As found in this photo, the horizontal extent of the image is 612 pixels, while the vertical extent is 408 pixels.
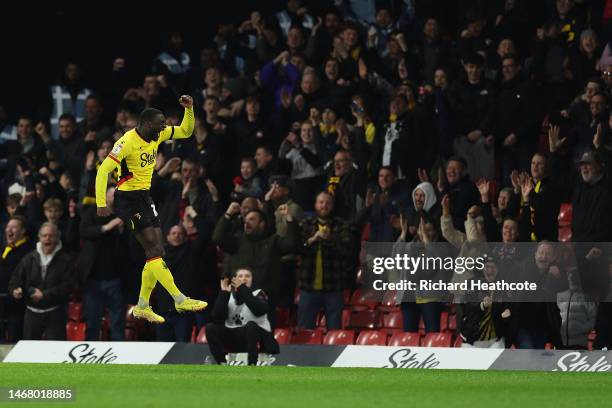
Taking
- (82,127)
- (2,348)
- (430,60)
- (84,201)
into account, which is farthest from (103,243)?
(430,60)

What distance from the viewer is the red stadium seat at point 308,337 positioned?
19047mm

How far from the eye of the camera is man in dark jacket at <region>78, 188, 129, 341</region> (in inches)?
807

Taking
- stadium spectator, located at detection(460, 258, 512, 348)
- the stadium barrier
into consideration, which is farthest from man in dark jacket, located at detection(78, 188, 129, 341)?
stadium spectator, located at detection(460, 258, 512, 348)

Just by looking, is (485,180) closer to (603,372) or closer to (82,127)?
(603,372)

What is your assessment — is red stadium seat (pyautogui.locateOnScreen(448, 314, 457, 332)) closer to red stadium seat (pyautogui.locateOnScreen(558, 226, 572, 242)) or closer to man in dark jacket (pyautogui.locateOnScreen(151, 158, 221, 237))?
red stadium seat (pyautogui.locateOnScreen(558, 226, 572, 242))

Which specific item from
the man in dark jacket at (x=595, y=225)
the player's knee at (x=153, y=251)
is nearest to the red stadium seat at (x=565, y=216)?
the man in dark jacket at (x=595, y=225)

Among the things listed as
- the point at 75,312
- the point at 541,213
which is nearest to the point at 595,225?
the point at 541,213

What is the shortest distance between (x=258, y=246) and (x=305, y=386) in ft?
21.7

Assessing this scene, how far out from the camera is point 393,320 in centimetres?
1955

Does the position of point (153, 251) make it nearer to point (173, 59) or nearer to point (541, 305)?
point (541, 305)

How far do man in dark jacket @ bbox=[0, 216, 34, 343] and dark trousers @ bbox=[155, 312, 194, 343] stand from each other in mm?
2408

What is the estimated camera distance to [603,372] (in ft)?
50.6

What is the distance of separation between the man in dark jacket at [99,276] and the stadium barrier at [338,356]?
2.15 meters

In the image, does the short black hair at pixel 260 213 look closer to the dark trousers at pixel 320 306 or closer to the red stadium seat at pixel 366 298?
the dark trousers at pixel 320 306
